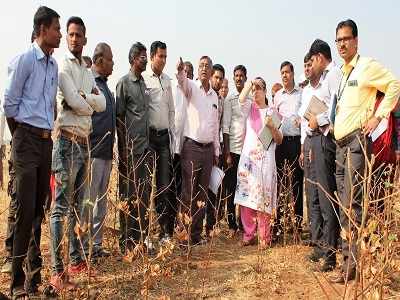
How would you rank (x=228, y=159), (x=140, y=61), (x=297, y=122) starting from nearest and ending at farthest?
(x=140, y=61)
(x=297, y=122)
(x=228, y=159)

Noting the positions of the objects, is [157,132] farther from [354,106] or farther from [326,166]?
[354,106]

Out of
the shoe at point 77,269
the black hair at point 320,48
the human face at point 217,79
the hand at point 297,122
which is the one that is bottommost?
the shoe at point 77,269

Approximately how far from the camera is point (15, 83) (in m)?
3.11

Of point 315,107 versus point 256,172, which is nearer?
point 315,107

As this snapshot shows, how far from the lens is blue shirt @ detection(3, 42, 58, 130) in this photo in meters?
3.10

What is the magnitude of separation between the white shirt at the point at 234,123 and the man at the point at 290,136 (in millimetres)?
505

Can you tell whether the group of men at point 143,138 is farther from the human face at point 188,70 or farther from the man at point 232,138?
the human face at point 188,70

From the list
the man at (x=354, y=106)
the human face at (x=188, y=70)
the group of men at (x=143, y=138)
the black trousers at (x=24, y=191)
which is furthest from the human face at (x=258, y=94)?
the black trousers at (x=24, y=191)

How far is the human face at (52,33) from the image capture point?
130 inches

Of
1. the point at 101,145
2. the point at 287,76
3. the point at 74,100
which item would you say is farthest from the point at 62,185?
the point at 287,76

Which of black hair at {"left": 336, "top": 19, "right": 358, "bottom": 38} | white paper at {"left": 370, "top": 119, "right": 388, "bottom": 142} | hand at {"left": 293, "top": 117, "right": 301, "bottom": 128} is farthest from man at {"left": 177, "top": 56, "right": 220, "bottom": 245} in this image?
white paper at {"left": 370, "top": 119, "right": 388, "bottom": 142}

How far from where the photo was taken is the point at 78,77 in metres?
3.76

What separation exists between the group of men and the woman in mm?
353

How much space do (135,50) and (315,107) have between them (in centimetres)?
200
